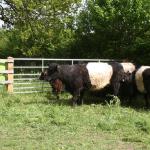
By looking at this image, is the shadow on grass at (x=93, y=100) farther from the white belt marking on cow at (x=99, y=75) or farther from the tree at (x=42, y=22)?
the tree at (x=42, y=22)

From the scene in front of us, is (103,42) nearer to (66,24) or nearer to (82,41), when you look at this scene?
(82,41)

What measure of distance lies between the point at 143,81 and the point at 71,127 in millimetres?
4298

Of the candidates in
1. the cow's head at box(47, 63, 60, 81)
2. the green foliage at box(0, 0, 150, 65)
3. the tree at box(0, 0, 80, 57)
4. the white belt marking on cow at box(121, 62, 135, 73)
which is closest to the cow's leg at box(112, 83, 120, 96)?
the white belt marking on cow at box(121, 62, 135, 73)

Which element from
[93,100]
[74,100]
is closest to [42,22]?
[93,100]

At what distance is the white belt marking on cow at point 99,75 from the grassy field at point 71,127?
0.65 m

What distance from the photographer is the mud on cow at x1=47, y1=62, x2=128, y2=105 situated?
1452 cm

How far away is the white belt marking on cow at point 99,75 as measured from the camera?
14.6 m

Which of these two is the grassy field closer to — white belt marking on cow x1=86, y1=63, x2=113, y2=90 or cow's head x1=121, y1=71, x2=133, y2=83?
white belt marking on cow x1=86, y1=63, x2=113, y2=90

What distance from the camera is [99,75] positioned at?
14672 millimetres

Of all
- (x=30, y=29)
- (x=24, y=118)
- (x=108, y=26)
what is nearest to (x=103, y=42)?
(x=108, y=26)

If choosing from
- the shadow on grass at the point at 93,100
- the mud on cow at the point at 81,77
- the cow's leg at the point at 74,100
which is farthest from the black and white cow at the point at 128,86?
the cow's leg at the point at 74,100

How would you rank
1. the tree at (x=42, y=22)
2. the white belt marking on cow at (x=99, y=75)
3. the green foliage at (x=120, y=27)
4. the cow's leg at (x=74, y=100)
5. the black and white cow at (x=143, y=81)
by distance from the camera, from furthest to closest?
1. the tree at (x=42, y=22)
2. the green foliage at (x=120, y=27)
3. the white belt marking on cow at (x=99, y=75)
4. the cow's leg at (x=74, y=100)
5. the black and white cow at (x=143, y=81)

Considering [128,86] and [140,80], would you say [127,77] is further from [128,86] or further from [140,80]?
[140,80]

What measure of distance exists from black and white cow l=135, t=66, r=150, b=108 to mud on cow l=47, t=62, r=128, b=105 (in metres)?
0.81
